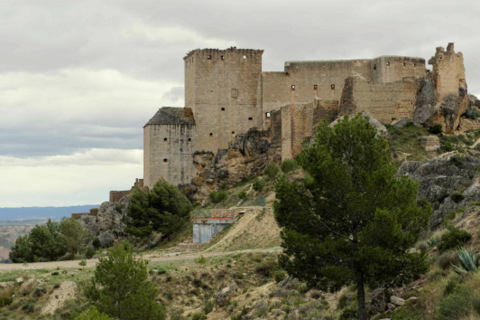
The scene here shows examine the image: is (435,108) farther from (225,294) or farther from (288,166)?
(225,294)

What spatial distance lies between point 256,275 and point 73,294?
743cm

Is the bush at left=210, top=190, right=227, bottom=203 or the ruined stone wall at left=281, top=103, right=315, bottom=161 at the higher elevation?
the ruined stone wall at left=281, top=103, right=315, bottom=161

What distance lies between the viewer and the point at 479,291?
1438 centimetres

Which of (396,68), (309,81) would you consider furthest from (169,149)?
(396,68)

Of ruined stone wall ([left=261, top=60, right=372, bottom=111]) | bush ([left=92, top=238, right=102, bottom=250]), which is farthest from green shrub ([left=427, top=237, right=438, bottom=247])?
ruined stone wall ([left=261, top=60, right=372, bottom=111])

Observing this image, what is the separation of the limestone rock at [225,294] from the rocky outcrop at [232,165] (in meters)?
20.6

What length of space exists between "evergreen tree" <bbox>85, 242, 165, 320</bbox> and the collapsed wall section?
2502 centimetres

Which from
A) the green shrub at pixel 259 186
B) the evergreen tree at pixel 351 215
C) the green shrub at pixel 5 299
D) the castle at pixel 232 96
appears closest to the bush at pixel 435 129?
the castle at pixel 232 96

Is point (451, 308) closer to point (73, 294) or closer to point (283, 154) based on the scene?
point (73, 294)

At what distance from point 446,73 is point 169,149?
19.1 m

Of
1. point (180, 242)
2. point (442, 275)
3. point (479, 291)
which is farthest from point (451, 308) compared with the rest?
point (180, 242)

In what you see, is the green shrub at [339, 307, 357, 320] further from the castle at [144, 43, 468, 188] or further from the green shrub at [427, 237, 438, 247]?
the castle at [144, 43, 468, 188]

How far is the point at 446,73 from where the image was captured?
4100cm

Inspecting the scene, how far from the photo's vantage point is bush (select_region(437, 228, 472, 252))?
61.2ft
